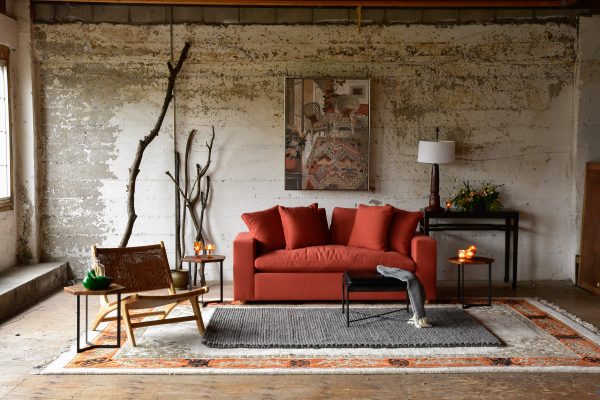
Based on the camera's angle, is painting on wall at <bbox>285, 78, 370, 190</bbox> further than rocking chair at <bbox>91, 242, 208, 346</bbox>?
Yes

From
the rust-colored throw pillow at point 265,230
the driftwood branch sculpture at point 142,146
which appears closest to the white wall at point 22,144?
the driftwood branch sculpture at point 142,146

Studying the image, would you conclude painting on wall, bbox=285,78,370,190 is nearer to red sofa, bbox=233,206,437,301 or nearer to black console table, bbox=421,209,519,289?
black console table, bbox=421,209,519,289

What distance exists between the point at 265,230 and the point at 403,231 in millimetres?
1468

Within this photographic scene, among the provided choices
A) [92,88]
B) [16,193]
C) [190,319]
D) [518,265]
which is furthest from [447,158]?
[16,193]

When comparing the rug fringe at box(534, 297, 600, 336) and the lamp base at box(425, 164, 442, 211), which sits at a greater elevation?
the lamp base at box(425, 164, 442, 211)

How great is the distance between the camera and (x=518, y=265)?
8914mm

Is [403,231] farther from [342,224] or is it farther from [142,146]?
[142,146]

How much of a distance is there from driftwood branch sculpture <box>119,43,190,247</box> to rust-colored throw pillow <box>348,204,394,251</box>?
252 centimetres

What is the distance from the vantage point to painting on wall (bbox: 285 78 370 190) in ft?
28.5

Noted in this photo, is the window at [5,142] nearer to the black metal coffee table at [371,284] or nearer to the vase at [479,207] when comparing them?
the black metal coffee table at [371,284]

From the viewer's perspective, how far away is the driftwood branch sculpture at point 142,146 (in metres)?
8.24

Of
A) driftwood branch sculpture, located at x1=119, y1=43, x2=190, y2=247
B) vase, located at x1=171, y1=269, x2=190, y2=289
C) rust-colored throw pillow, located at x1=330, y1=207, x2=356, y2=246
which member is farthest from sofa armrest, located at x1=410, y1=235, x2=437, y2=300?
driftwood branch sculpture, located at x1=119, y1=43, x2=190, y2=247

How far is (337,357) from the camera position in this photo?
5.51 metres

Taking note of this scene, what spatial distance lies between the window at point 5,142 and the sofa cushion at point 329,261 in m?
3.17
